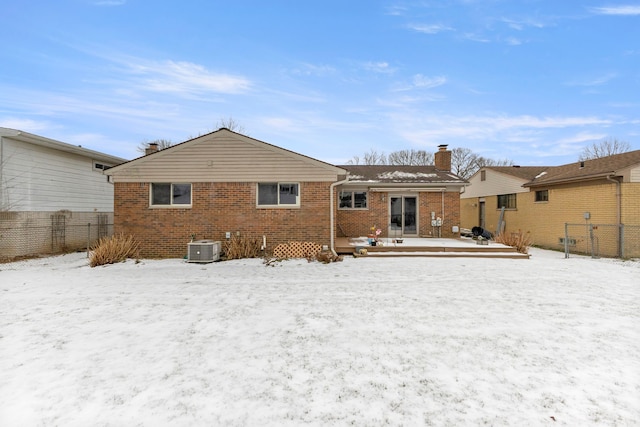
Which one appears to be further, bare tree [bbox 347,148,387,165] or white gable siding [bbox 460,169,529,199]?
bare tree [bbox 347,148,387,165]

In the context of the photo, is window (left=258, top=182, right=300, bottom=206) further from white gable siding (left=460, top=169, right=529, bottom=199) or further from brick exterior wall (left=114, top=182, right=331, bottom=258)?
white gable siding (left=460, top=169, right=529, bottom=199)

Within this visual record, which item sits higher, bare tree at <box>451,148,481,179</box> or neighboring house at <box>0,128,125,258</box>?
bare tree at <box>451,148,481,179</box>

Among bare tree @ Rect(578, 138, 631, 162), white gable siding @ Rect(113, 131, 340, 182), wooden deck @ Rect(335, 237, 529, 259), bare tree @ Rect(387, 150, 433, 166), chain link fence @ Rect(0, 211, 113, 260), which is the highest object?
bare tree @ Rect(387, 150, 433, 166)

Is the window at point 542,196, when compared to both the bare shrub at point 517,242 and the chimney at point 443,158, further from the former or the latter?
the bare shrub at point 517,242

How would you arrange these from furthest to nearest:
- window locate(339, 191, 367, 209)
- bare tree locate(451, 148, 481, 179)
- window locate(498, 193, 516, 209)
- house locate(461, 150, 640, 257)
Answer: bare tree locate(451, 148, 481, 179) < window locate(498, 193, 516, 209) < window locate(339, 191, 367, 209) < house locate(461, 150, 640, 257)

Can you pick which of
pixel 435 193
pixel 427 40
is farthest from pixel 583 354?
pixel 427 40

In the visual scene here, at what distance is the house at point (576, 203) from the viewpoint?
40.7 ft

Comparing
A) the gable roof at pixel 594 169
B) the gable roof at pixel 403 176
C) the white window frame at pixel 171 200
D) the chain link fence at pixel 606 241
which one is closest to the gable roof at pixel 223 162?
the white window frame at pixel 171 200

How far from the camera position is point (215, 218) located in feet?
37.0

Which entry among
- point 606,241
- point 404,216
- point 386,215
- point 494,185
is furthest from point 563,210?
point 386,215

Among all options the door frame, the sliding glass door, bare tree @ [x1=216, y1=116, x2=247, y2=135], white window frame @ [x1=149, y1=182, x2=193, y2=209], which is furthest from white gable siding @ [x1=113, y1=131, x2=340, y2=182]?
bare tree @ [x1=216, y1=116, x2=247, y2=135]

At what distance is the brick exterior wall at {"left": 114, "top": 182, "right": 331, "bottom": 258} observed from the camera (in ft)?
36.7

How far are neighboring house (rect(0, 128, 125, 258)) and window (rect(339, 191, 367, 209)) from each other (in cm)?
1126

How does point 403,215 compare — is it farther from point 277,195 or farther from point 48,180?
point 48,180
